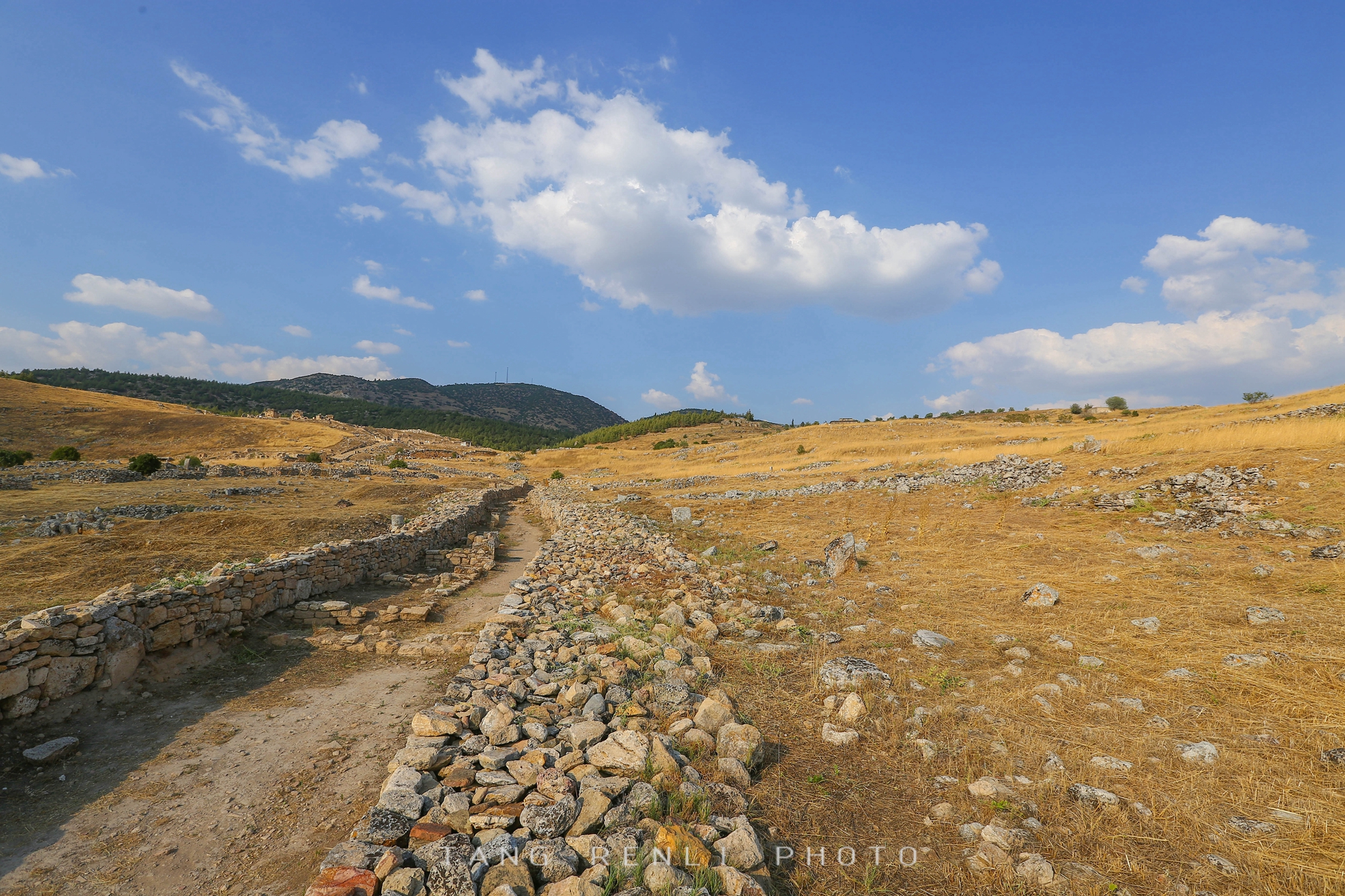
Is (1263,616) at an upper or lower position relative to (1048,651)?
upper

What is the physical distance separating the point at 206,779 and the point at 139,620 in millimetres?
3840

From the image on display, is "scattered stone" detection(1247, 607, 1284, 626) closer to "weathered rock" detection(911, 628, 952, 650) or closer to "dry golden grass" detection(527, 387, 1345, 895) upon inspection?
"dry golden grass" detection(527, 387, 1345, 895)

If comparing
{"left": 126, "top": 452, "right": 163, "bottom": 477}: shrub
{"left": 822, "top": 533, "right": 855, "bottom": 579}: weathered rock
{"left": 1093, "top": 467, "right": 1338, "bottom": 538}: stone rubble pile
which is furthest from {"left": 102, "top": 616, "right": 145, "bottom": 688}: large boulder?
{"left": 126, "top": 452, "right": 163, "bottom": 477}: shrub

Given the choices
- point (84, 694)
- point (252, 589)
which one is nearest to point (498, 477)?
point (252, 589)

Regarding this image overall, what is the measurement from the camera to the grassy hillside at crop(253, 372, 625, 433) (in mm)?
161125

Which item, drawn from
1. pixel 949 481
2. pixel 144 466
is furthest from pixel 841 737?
pixel 144 466

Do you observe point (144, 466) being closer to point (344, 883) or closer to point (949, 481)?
point (344, 883)

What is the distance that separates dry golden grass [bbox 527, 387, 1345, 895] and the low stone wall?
326 inches

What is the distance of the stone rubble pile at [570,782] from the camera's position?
317 cm

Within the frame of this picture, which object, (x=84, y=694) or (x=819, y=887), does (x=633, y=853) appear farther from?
(x=84, y=694)

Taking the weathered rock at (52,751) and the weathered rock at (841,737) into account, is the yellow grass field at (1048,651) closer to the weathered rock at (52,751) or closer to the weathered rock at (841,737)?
the weathered rock at (841,737)

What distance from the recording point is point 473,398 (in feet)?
585

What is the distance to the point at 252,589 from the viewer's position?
955 centimetres

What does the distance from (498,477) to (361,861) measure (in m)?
47.7
